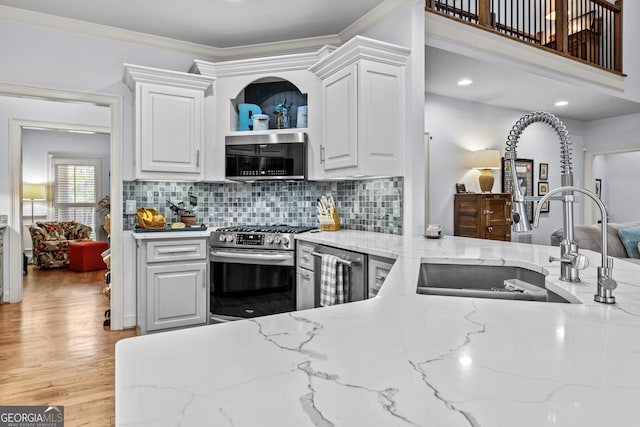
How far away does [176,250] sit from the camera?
3.25 metres

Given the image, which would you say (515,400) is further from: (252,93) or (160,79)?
(252,93)

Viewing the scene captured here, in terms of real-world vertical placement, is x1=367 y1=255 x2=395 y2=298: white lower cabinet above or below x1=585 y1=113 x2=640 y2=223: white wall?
below

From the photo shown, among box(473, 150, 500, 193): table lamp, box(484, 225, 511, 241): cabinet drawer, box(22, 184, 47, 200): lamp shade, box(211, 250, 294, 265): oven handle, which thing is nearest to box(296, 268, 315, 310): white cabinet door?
box(211, 250, 294, 265): oven handle

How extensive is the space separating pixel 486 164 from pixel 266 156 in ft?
10.2

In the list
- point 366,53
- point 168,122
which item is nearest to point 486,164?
point 366,53

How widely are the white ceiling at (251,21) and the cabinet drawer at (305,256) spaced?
1841 millimetres

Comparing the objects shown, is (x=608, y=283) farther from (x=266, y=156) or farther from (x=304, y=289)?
(x=266, y=156)

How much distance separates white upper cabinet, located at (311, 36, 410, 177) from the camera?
2.85 metres

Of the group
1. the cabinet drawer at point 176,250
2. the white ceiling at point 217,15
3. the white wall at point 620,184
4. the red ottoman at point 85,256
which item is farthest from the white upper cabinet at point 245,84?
the white wall at point 620,184

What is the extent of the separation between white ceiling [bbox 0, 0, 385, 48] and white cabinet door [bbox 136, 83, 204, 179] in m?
0.55

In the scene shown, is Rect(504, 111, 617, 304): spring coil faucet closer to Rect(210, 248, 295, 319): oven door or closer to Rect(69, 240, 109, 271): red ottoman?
Rect(210, 248, 295, 319): oven door

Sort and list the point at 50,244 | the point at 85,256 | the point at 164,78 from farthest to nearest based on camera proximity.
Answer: the point at 50,244, the point at 85,256, the point at 164,78

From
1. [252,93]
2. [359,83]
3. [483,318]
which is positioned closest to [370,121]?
[359,83]

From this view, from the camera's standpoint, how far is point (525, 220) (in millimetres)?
1348
